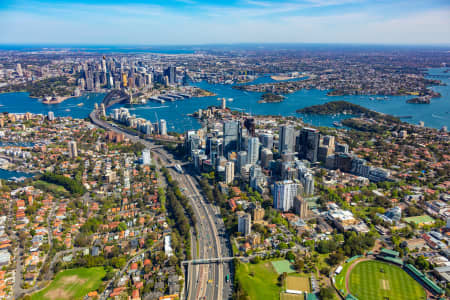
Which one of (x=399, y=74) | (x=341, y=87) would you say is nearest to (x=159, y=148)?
(x=341, y=87)

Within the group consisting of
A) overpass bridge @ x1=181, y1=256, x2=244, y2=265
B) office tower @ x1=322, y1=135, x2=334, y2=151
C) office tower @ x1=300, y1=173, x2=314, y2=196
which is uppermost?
office tower @ x1=322, y1=135, x2=334, y2=151

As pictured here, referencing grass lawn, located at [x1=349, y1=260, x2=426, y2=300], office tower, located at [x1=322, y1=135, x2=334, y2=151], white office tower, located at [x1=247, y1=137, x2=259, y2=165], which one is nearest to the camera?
grass lawn, located at [x1=349, y1=260, x2=426, y2=300]

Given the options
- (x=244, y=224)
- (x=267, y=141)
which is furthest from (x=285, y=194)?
(x=267, y=141)

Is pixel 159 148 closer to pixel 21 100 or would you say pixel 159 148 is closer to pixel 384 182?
pixel 384 182

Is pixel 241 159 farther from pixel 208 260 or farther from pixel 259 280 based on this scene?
pixel 259 280

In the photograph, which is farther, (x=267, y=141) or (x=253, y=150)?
(x=267, y=141)

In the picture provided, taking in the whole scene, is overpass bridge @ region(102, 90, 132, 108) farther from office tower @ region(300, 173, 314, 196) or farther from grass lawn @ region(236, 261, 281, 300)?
grass lawn @ region(236, 261, 281, 300)

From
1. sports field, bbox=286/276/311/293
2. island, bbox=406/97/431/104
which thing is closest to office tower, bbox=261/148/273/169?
sports field, bbox=286/276/311/293

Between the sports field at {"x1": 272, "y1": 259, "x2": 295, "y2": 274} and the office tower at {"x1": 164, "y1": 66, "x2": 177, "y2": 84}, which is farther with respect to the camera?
Result: the office tower at {"x1": 164, "y1": 66, "x2": 177, "y2": 84}
